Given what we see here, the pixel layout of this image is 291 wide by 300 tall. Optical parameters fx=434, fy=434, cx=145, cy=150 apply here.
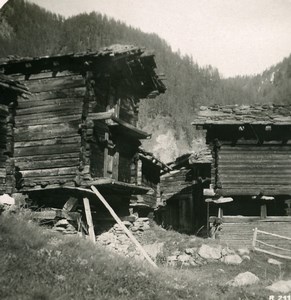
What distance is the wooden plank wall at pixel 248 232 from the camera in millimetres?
17391

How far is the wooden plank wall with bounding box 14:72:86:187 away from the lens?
14.3m

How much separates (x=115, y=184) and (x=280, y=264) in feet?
19.6

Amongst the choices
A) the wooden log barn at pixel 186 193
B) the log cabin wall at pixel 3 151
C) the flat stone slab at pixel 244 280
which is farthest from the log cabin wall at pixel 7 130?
the wooden log barn at pixel 186 193

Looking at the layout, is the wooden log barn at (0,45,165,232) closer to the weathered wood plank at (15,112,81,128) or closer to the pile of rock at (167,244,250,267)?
the weathered wood plank at (15,112,81,128)

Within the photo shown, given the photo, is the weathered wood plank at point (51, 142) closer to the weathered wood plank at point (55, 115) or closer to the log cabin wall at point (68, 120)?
the log cabin wall at point (68, 120)

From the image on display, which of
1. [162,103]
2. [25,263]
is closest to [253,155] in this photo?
[25,263]

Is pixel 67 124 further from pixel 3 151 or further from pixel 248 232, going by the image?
pixel 248 232

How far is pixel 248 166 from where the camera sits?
1800 cm

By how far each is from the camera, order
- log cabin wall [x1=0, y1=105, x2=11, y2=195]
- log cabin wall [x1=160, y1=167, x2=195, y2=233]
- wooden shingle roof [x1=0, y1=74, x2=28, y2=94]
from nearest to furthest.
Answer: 1. wooden shingle roof [x1=0, y1=74, x2=28, y2=94]
2. log cabin wall [x1=0, y1=105, x2=11, y2=195]
3. log cabin wall [x1=160, y1=167, x2=195, y2=233]

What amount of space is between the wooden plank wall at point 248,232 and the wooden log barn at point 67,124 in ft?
15.3

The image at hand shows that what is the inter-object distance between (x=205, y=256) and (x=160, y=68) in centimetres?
3591

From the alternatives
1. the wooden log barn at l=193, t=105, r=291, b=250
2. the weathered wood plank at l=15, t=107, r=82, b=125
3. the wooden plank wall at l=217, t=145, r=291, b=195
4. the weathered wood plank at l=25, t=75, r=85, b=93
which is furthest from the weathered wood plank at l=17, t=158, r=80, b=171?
the wooden plank wall at l=217, t=145, r=291, b=195

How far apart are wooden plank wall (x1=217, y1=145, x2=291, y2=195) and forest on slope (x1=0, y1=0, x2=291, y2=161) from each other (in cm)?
294

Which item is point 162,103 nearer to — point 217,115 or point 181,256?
point 217,115
